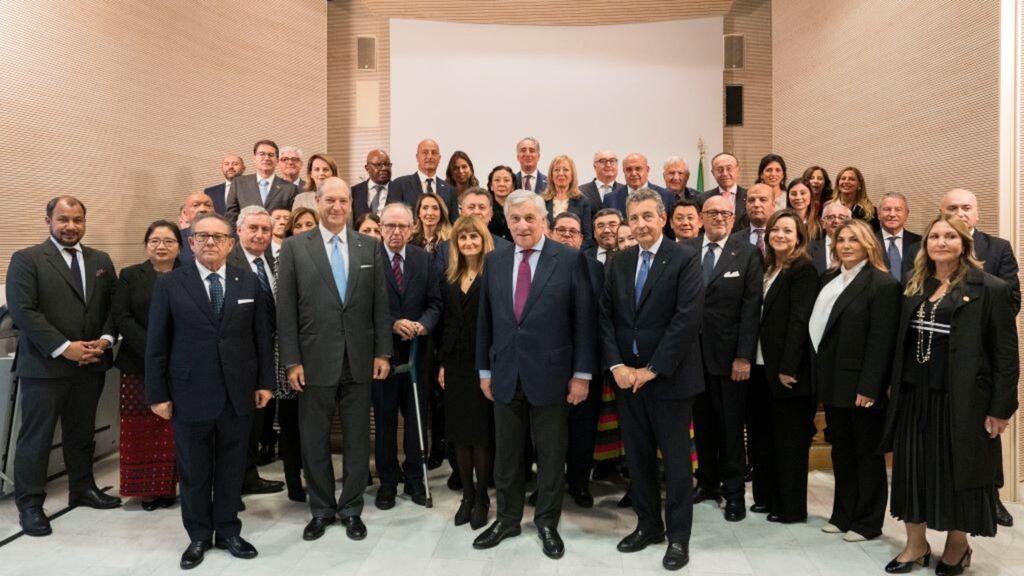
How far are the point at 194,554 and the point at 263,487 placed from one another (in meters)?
1.14

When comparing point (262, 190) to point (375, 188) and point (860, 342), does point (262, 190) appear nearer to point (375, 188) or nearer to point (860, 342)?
point (375, 188)

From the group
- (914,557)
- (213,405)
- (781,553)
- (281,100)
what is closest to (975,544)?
(914,557)

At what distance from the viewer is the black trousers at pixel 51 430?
4.20 meters

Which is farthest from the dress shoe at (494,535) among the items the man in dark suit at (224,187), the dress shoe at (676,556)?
the man in dark suit at (224,187)

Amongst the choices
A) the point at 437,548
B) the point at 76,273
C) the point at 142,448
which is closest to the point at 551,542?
the point at 437,548

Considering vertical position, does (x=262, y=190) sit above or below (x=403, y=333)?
above

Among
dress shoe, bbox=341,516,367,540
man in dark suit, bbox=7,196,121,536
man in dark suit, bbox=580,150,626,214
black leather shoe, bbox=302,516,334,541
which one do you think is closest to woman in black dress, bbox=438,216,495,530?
dress shoe, bbox=341,516,367,540

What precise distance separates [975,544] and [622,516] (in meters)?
1.83

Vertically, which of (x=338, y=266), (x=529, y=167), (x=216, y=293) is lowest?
(x=216, y=293)

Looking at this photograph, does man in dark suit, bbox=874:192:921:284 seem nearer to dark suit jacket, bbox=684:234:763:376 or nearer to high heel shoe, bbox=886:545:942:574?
dark suit jacket, bbox=684:234:763:376

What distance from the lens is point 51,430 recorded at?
428 centimetres

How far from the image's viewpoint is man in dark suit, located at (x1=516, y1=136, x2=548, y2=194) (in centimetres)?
616

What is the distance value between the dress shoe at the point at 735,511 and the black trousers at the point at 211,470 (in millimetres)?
2646

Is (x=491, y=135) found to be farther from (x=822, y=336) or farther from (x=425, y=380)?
(x=822, y=336)
